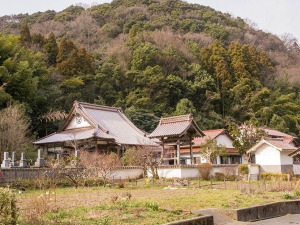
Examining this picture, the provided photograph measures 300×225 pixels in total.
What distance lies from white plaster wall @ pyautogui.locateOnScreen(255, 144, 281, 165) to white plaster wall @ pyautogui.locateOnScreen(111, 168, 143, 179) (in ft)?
31.0

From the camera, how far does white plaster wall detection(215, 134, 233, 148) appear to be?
34.3 meters

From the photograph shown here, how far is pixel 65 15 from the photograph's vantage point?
241 ft

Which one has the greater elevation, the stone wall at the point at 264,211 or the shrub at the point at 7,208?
the shrub at the point at 7,208

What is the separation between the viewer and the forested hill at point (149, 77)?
31.5 meters

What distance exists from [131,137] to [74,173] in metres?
10.7

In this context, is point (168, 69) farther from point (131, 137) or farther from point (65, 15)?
point (65, 15)

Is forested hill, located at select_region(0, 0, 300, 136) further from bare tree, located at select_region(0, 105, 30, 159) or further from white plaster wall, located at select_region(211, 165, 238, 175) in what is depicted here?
white plaster wall, located at select_region(211, 165, 238, 175)

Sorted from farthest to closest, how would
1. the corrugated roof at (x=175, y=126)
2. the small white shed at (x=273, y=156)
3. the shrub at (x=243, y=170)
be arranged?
the small white shed at (x=273, y=156), the shrub at (x=243, y=170), the corrugated roof at (x=175, y=126)

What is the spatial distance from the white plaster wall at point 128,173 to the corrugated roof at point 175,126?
2709mm

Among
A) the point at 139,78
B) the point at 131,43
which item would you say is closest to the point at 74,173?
the point at 139,78

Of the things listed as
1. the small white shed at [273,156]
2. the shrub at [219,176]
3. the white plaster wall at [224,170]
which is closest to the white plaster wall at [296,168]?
the small white shed at [273,156]

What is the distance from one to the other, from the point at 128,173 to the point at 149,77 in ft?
60.4

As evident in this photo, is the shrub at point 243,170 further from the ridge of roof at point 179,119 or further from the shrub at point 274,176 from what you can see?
the ridge of roof at point 179,119

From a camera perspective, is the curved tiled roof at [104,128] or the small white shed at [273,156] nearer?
the small white shed at [273,156]
